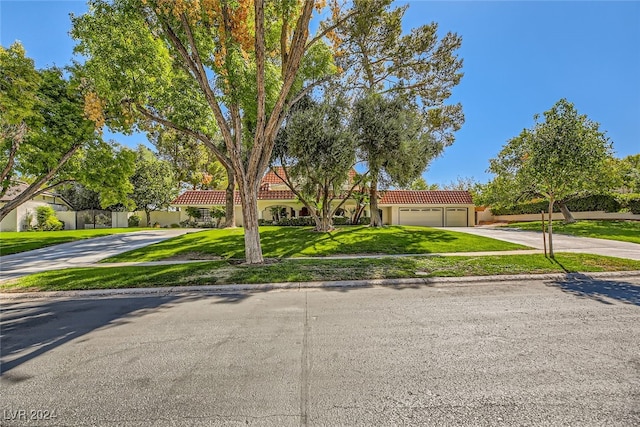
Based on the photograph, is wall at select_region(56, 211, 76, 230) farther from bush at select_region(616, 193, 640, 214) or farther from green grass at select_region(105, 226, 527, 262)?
bush at select_region(616, 193, 640, 214)

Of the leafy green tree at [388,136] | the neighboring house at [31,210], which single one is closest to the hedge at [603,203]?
the leafy green tree at [388,136]

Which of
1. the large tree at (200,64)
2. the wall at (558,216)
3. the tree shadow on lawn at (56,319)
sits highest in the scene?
the large tree at (200,64)

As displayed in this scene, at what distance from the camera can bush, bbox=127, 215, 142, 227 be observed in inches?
1316

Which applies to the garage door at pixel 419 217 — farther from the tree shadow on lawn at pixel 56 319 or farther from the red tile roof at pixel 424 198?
the tree shadow on lawn at pixel 56 319

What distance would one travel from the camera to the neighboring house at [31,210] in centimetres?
2683

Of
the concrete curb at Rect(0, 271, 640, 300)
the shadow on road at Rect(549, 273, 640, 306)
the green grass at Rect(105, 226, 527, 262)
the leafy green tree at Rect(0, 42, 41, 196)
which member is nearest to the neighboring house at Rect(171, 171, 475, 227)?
the green grass at Rect(105, 226, 527, 262)

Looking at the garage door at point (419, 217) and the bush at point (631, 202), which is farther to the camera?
the garage door at point (419, 217)

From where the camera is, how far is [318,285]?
7.75m

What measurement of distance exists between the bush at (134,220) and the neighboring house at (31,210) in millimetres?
5363

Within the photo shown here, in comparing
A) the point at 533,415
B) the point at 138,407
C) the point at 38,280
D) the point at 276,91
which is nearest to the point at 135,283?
the point at 38,280

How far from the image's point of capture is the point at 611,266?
8945 millimetres

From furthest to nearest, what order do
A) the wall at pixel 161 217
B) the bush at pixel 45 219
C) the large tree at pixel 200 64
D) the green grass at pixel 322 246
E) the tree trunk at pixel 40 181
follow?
the wall at pixel 161 217 < the bush at pixel 45 219 < the green grass at pixel 322 246 < the tree trunk at pixel 40 181 < the large tree at pixel 200 64

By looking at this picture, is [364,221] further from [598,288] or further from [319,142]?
[598,288]

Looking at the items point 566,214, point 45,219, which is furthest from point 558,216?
point 45,219
